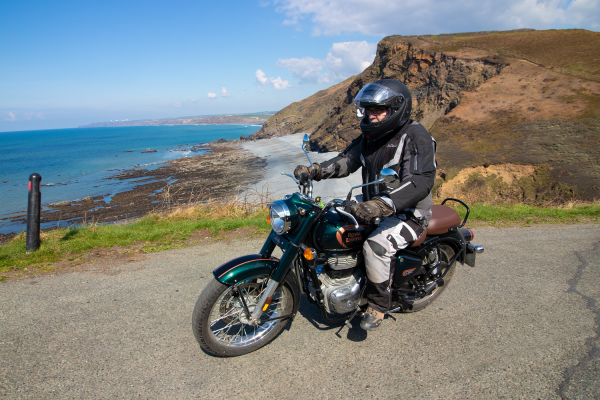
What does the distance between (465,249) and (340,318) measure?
178 cm

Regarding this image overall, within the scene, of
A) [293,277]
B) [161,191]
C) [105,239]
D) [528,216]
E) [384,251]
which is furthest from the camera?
[161,191]

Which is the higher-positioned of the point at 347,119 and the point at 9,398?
the point at 347,119

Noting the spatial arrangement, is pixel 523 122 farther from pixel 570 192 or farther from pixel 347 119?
pixel 347 119

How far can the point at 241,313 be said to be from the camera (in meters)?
3.07

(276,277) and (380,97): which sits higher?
(380,97)

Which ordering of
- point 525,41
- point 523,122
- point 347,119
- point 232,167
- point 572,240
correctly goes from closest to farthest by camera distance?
point 572,240 < point 523,122 < point 525,41 < point 232,167 < point 347,119

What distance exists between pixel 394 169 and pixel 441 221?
2.99 feet

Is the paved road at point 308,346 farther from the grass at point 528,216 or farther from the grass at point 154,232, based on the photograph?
the grass at point 528,216

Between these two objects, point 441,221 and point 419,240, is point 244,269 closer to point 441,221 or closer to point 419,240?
point 419,240

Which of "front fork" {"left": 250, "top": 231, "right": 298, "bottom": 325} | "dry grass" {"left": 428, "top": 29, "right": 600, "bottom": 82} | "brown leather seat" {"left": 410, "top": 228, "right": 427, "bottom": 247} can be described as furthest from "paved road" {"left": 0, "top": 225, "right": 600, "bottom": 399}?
"dry grass" {"left": 428, "top": 29, "right": 600, "bottom": 82}

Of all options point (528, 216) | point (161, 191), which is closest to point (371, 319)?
point (528, 216)

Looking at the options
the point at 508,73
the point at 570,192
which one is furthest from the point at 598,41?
the point at 570,192

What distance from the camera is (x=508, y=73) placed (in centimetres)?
2930

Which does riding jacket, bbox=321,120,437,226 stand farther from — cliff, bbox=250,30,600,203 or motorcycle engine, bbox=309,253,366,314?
cliff, bbox=250,30,600,203
